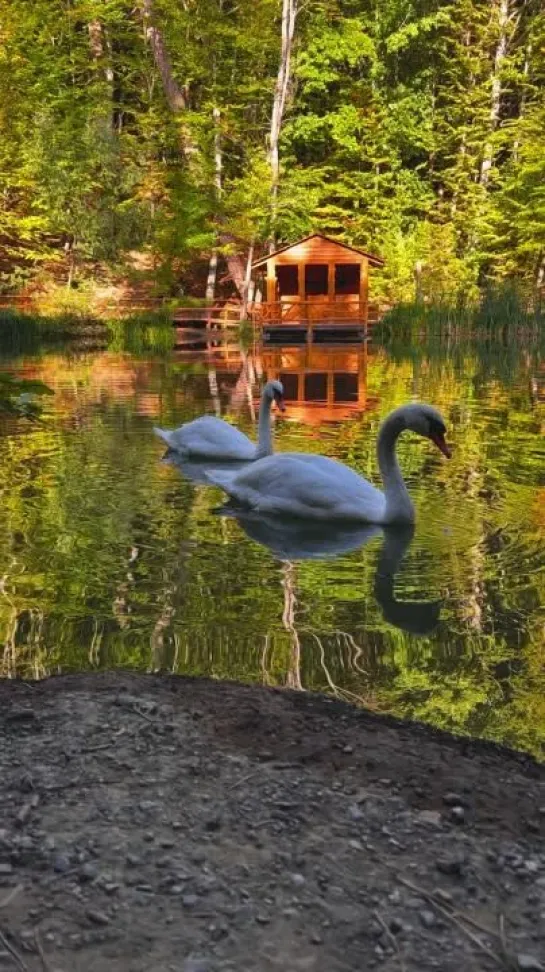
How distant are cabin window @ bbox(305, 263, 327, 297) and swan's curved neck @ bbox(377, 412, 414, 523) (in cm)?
3400

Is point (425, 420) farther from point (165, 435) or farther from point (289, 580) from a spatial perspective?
point (165, 435)

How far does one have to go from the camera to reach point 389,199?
42.8 m

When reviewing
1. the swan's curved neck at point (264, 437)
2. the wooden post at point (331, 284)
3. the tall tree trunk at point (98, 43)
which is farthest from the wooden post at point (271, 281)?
the swan's curved neck at point (264, 437)

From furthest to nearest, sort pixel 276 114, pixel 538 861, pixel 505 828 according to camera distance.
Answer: pixel 276 114, pixel 505 828, pixel 538 861

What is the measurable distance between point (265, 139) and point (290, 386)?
27081mm

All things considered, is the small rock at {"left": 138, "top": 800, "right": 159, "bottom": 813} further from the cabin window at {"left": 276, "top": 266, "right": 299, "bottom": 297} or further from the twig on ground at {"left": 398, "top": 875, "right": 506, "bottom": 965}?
the cabin window at {"left": 276, "top": 266, "right": 299, "bottom": 297}

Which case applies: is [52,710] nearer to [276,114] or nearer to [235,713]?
[235,713]

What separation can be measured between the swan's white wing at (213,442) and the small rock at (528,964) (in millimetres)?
7755

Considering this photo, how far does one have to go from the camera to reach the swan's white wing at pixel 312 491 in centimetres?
728

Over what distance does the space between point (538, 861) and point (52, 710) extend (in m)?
1.67

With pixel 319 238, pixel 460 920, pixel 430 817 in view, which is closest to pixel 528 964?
pixel 460 920

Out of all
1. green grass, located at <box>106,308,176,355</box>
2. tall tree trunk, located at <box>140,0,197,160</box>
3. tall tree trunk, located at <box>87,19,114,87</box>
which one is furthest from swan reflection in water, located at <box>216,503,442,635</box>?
tall tree trunk, located at <box>87,19,114,87</box>

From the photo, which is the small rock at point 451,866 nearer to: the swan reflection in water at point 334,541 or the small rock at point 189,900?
the small rock at point 189,900

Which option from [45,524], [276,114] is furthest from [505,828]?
[276,114]
